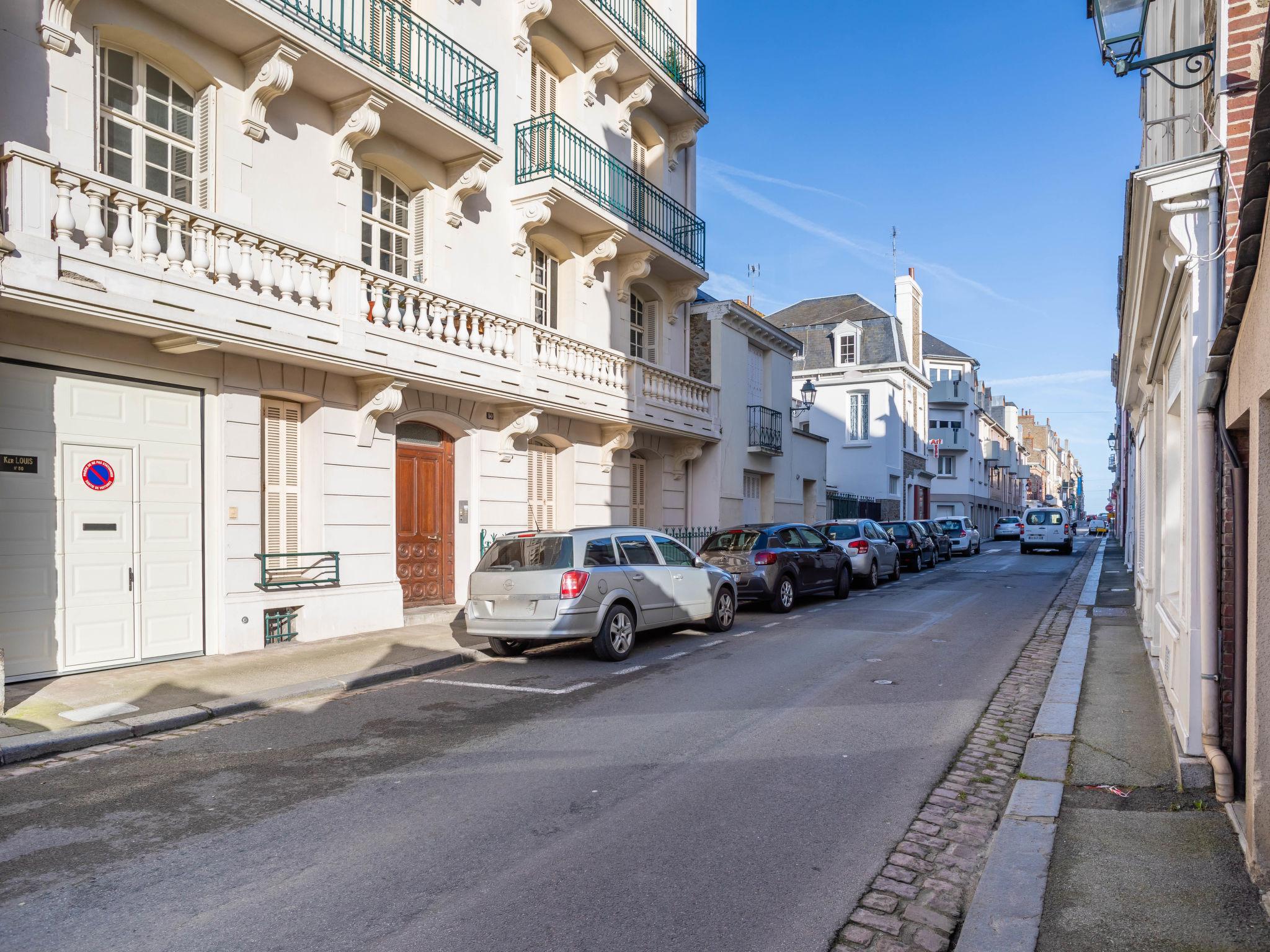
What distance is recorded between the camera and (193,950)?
3.57 meters

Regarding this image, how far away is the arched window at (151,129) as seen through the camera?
9.66 m

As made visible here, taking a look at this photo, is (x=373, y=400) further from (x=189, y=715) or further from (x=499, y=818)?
(x=499, y=818)

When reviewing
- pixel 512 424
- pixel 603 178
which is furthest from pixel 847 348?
pixel 512 424

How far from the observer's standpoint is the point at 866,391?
41.9 m

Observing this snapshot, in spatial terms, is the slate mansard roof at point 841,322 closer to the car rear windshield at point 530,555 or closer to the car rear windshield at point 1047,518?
the car rear windshield at point 1047,518

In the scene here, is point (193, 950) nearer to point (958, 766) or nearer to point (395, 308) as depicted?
point (958, 766)

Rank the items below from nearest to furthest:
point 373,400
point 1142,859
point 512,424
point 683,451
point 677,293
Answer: point 1142,859 < point 373,400 < point 512,424 < point 677,293 < point 683,451

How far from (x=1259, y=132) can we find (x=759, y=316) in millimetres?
20559

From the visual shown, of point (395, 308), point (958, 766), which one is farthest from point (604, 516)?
point (958, 766)

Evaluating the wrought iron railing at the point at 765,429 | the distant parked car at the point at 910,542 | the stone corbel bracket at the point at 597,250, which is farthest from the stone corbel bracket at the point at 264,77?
the distant parked car at the point at 910,542

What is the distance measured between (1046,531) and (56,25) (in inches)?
1472

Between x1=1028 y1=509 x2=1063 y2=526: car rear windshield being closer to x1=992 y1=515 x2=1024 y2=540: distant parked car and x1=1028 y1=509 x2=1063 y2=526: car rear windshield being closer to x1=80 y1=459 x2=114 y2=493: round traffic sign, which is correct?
Result: x1=992 y1=515 x2=1024 y2=540: distant parked car

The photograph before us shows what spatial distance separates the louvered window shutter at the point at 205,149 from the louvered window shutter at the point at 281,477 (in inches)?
102

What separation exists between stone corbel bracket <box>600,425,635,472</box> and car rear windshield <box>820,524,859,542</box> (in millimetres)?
6172
